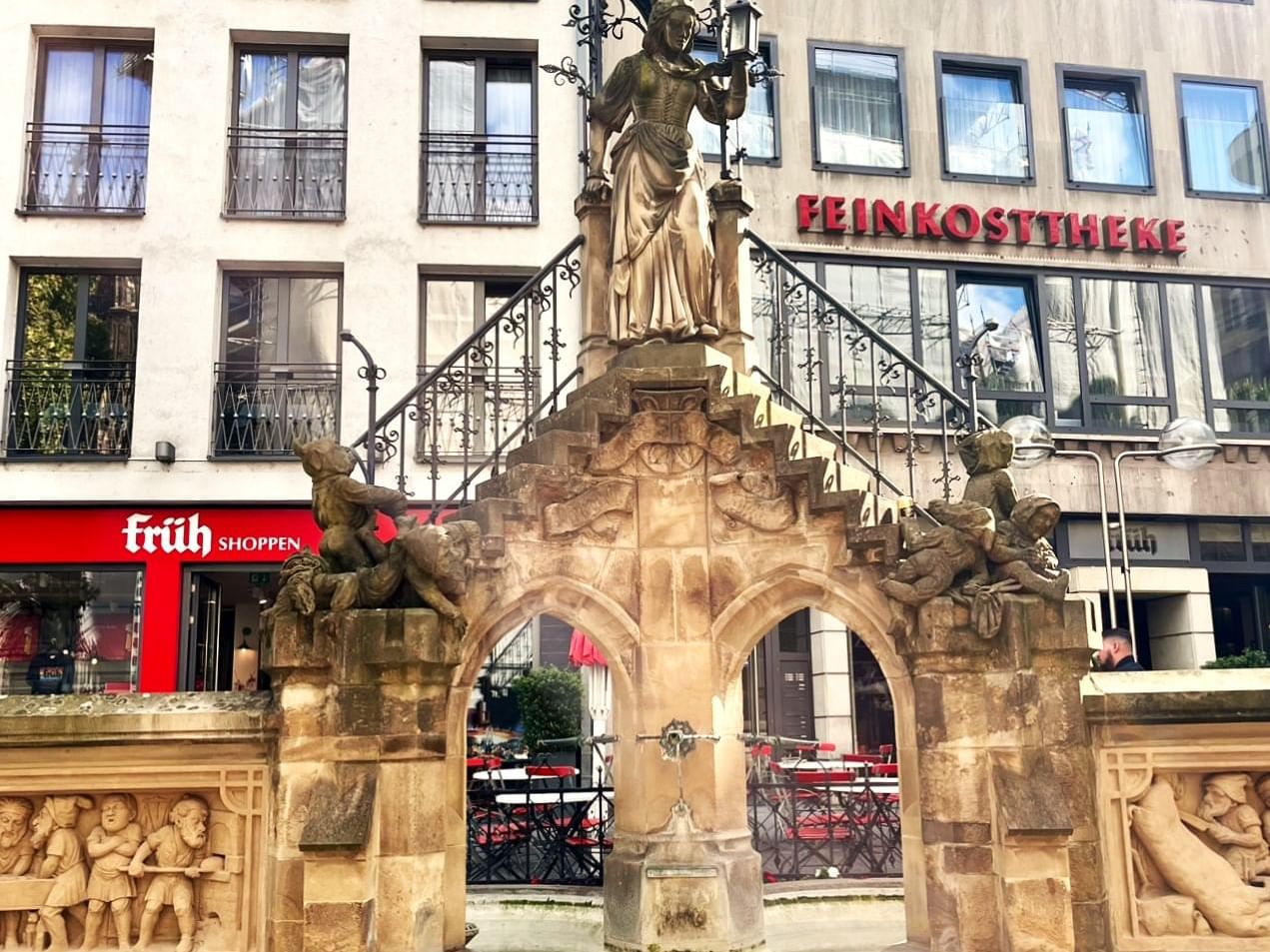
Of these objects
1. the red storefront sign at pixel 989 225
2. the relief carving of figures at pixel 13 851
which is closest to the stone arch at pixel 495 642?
the relief carving of figures at pixel 13 851

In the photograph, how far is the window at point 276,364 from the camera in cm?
1812

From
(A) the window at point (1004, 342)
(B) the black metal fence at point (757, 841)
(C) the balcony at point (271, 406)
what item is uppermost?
(A) the window at point (1004, 342)

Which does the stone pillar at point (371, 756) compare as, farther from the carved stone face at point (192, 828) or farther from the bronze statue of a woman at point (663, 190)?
the bronze statue of a woman at point (663, 190)

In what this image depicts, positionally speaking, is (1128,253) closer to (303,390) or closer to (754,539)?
(303,390)

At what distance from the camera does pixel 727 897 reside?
7039 mm

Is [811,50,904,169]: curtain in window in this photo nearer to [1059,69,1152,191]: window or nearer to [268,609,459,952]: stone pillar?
[1059,69,1152,191]: window

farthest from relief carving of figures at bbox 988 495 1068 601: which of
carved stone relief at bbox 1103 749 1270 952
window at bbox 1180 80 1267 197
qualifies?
window at bbox 1180 80 1267 197

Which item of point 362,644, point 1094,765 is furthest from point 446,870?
point 1094,765

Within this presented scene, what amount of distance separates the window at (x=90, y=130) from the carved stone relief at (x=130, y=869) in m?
14.4

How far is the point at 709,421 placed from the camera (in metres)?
7.34

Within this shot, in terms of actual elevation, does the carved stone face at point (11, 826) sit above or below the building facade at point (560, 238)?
below

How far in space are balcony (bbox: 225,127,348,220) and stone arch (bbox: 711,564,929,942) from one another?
13.7 meters

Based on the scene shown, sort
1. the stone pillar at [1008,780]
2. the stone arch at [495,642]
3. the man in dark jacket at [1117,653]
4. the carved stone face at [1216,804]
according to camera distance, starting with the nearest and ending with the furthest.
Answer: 1. the stone pillar at [1008,780]
2. the carved stone face at [1216,804]
3. the stone arch at [495,642]
4. the man in dark jacket at [1117,653]

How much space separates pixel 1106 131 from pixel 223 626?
17451mm
